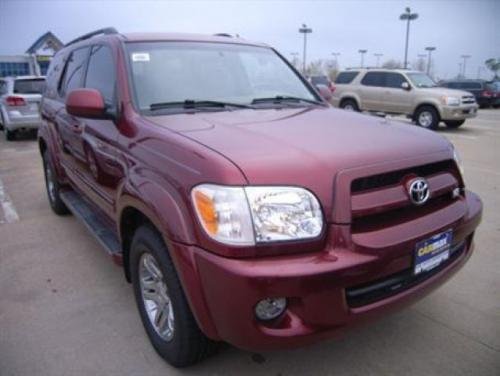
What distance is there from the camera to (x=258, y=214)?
1940 mm

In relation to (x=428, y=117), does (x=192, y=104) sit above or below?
above

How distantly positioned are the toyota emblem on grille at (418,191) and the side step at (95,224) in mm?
1880

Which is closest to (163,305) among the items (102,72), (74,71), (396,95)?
(102,72)

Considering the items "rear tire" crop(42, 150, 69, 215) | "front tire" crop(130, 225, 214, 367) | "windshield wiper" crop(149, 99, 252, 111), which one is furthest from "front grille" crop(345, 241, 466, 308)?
"rear tire" crop(42, 150, 69, 215)

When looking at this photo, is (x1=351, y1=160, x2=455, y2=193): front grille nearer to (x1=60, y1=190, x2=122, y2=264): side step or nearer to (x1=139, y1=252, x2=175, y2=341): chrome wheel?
(x1=139, y1=252, x2=175, y2=341): chrome wheel

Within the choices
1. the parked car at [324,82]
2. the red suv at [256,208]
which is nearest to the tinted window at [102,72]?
the red suv at [256,208]

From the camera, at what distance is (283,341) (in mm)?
1983

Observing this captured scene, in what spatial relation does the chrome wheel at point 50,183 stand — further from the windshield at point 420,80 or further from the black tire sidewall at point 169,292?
the windshield at point 420,80

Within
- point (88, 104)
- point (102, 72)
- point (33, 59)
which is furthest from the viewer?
point (33, 59)

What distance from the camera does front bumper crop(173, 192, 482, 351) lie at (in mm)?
1881

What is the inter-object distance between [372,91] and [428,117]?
2.05 meters

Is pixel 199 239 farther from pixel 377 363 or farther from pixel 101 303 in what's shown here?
pixel 101 303

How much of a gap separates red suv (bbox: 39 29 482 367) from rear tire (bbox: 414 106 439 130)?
38.1ft

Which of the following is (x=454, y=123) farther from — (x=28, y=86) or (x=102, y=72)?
(x=102, y=72)
